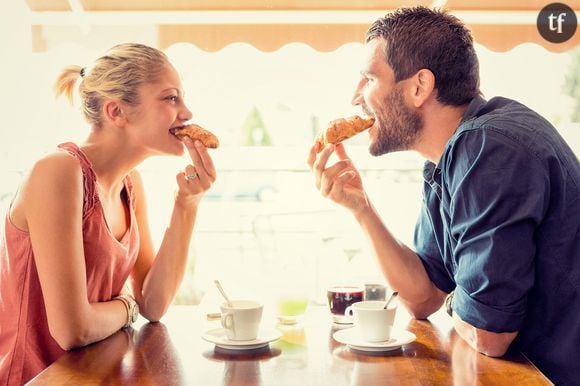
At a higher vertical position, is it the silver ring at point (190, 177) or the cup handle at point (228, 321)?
the silver ring at point (190, 177)

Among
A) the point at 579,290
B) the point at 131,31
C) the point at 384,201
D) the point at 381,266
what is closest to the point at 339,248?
the point at 384,201

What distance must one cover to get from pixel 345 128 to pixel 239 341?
2.43 feet

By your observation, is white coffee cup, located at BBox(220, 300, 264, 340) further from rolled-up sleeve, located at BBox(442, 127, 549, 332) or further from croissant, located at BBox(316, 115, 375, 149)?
croissant, located at BBox(316, 115, 375, 149)

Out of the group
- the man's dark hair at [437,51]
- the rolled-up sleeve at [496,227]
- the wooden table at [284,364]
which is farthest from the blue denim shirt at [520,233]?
the man's dark hair at [437,51]

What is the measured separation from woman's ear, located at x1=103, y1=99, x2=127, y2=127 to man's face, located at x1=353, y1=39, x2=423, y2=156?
0.65 m

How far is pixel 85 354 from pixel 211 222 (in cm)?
231

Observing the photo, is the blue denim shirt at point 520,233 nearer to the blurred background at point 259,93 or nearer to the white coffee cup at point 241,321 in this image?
the white coffee cup at point 241,321

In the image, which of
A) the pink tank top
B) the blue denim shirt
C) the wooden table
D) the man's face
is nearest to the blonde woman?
the pink tank top

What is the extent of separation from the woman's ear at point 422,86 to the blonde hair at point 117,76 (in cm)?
67

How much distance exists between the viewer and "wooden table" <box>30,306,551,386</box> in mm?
1246

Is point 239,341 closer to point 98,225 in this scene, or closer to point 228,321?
point 228,321

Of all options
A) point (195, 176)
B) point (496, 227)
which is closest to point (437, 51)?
point (496, 227)

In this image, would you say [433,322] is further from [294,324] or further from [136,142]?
[136,142]

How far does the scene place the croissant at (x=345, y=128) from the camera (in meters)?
1.96
